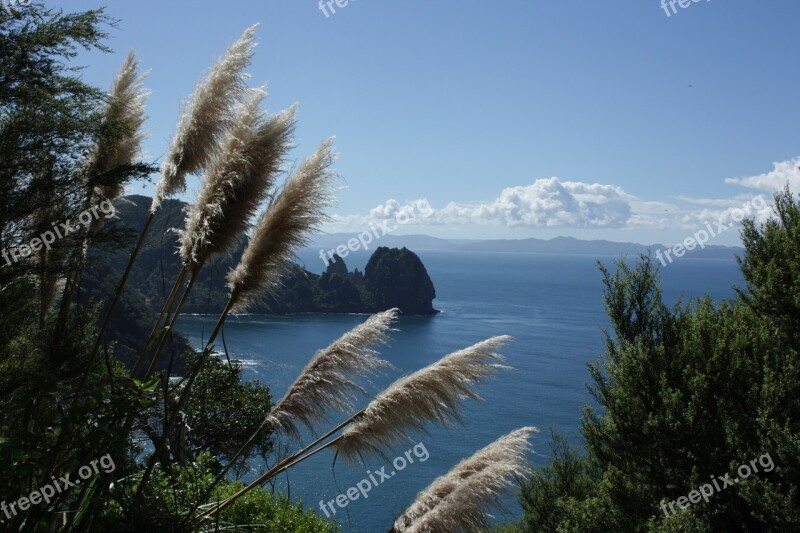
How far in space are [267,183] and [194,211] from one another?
252mm

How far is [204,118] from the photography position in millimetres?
2260

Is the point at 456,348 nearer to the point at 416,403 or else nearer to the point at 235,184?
the point at 416,403

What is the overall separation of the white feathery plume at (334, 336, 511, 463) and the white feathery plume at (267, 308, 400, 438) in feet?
0.30

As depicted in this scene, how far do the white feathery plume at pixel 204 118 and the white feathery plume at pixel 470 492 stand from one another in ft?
4.78

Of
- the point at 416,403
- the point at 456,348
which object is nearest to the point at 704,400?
the point at 416,403

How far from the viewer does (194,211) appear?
6.79 feet

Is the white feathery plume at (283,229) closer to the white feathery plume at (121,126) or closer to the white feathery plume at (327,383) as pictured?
the white feathery plume at (327,383)

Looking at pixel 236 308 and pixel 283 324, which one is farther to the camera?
pixel 283 324

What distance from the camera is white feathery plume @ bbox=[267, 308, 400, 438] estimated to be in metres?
2.09

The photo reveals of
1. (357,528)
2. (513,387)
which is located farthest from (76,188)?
(513,387)

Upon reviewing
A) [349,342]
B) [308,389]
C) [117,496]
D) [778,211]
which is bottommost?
[117,496]

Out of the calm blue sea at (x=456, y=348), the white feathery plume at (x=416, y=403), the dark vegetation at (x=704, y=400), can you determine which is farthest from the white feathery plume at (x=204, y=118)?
the dark vegetation at (x=704, y=400)

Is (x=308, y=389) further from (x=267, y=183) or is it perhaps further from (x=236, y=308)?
(x=267, y=183)

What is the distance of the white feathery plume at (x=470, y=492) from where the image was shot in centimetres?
224
